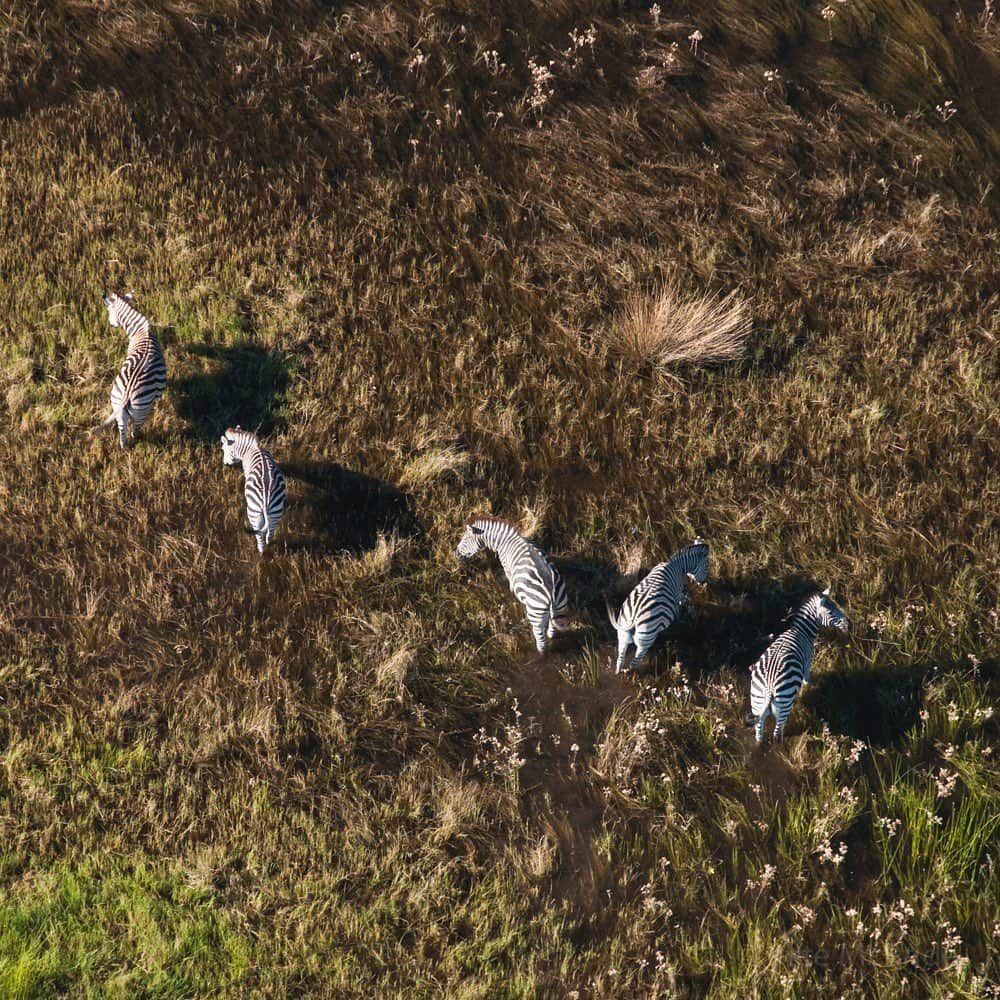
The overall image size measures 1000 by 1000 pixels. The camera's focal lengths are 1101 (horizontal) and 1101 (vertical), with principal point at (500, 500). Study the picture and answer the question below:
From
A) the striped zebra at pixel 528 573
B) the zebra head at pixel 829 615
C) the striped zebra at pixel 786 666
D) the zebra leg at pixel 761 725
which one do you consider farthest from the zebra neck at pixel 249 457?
the zebra head at pixel 829 615

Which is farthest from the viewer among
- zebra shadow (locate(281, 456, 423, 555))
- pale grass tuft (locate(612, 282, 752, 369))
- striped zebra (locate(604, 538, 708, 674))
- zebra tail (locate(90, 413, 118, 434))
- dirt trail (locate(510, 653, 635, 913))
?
pale grass tuft (locate(612, 282, 752, 369))

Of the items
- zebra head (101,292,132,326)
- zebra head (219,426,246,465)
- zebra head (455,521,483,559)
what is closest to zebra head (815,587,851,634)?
zebra head (455,521,483,559)

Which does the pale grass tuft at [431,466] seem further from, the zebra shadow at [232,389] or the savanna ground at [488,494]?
the zebra shadow at [232,389]

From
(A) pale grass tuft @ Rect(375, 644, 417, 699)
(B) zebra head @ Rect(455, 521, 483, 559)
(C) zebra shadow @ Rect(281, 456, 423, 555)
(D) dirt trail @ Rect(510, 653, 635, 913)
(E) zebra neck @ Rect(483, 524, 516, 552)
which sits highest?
(E) zebra neck @ Rect(483, 524, 516, 552)

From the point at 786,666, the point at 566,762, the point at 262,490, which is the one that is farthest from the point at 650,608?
the point at 262,490

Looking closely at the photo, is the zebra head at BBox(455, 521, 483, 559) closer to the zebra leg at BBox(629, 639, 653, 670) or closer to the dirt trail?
the dirt trail

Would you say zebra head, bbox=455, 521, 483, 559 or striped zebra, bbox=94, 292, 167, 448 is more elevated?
striped zebra, bbox=94, 292, 167, 448
